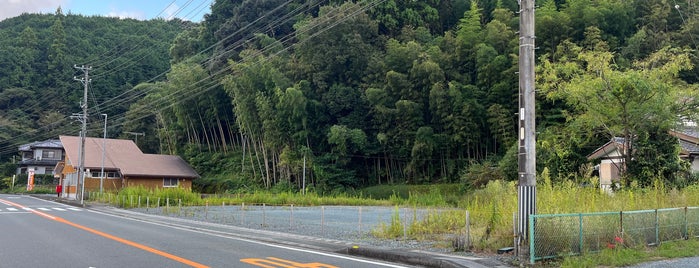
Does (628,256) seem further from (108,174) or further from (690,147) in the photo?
(108,174)

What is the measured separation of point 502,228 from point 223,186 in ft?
146

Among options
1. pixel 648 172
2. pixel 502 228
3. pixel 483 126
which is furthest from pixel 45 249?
pixel 483 126

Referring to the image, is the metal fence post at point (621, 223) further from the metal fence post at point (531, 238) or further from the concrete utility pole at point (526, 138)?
the metal fence post at point (531, 238)

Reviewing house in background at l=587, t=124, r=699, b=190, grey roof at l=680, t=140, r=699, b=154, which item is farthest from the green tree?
grey roof at l=680, t=140, r=699, b=154

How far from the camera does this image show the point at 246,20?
58.5 m

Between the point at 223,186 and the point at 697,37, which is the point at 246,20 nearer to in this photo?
the point at 223,186

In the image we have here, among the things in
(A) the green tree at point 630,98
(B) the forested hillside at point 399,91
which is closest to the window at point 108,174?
(B) the forested hillside at point 399,91

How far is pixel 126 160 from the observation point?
1949 inches

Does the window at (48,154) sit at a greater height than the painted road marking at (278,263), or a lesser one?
greater

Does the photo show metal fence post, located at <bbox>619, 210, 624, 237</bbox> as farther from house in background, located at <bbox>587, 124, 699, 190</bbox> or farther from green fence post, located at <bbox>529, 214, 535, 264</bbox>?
house in background, located at <bbox>587, 124, 699, 190</bbox>

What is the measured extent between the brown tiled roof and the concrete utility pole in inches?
1735

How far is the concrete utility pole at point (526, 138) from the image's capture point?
8391 mm

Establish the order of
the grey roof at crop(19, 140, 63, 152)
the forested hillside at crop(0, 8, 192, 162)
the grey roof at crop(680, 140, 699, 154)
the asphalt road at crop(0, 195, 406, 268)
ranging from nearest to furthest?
the asphalt road at crop(0, 195, 406, 268), the grey roof at crop(680, 140, 699, 154), the grey roof at crop(19, 140, 63, 152), the forested hillside at crop(0, 8, 192, 162)

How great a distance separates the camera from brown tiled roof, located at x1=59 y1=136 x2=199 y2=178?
46.8 meters
